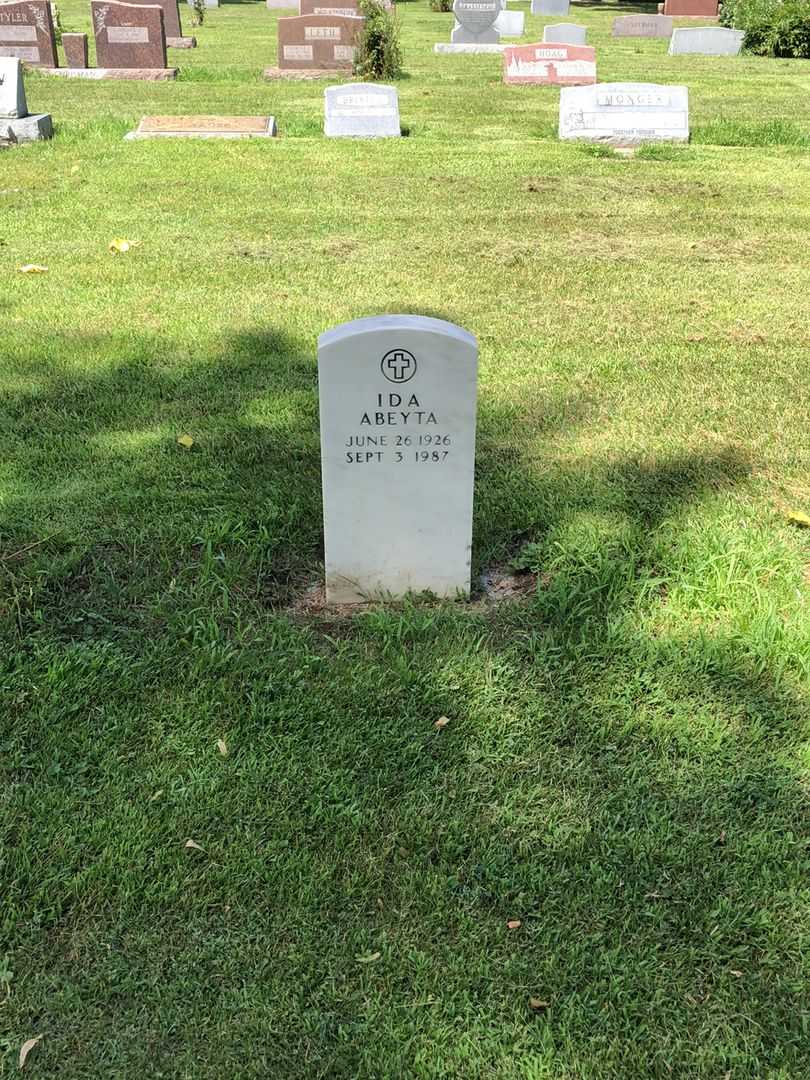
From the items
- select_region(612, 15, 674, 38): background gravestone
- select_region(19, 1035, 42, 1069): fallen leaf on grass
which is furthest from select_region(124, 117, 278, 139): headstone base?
select_region(612, 15, 674, 38): background gravestone

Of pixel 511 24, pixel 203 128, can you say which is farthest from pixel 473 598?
pixel 511 24

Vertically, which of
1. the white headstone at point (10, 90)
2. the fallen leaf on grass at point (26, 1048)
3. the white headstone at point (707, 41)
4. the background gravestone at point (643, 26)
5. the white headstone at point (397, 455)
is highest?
the background gravestone at point (643, 26)

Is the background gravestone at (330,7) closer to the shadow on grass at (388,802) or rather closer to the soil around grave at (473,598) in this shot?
the shadow on grass at (388,802)

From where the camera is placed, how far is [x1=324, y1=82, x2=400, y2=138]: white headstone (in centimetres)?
1091

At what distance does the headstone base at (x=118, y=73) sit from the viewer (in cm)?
1549

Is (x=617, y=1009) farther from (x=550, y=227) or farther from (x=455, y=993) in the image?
(x=550, y=227)

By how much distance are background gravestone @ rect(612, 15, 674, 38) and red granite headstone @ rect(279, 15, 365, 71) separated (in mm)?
12077

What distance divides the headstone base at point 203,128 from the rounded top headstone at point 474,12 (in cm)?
1121

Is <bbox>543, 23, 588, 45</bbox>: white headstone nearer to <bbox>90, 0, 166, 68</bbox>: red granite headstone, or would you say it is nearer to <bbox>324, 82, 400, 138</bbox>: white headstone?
<bbox>90, 0, 166, 68</bbox>: red granite headstone

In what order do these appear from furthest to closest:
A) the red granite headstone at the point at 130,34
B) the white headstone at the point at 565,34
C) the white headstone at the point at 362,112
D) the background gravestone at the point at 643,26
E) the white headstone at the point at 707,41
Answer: the background gravestone at the point at 643,26, the white headstone at the point at 565,34, the white headstone at the point at 707,41, the red granite headstone at the point at 130,34, the white headstone at the point at 362,112

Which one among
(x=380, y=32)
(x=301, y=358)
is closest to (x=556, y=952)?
(x=301, y=358)

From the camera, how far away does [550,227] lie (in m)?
7.40

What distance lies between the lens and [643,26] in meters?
24.6

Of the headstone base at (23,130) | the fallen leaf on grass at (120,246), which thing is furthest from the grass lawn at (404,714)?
the headstone base at (23,130)
